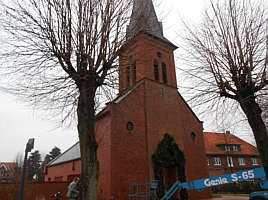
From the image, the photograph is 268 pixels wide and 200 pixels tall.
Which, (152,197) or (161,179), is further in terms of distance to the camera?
(161,179)

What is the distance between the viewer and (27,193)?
1355 centimetres

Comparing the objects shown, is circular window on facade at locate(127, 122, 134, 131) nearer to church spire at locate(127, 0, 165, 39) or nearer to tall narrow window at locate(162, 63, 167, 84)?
tall narrow window at locate(162, 63, 167, 84)

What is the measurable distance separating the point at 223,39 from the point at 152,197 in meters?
9.48

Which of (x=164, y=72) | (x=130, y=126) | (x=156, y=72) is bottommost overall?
(x=130, y=126)

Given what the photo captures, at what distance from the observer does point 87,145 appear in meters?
6.36

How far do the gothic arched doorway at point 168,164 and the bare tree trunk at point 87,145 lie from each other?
969cm

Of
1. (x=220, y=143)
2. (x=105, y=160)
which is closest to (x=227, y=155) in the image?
(x=220, y=143)

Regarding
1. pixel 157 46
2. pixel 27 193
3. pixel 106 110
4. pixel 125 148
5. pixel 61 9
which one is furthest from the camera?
pixel 157 46

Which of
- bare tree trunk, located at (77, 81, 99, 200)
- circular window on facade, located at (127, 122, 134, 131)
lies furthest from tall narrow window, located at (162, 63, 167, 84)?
bare tree trunk, located at (77, 81, 99, 200)

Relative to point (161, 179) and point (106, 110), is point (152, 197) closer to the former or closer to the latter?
point (161, 179)

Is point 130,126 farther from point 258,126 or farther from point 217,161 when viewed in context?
point 217,161

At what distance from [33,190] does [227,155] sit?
3032cm

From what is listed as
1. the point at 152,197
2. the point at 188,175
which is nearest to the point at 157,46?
the point at 188,175

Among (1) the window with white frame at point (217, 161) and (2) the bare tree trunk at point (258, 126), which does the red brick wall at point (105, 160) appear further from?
(1) the window with white frame at point (217, 161)
